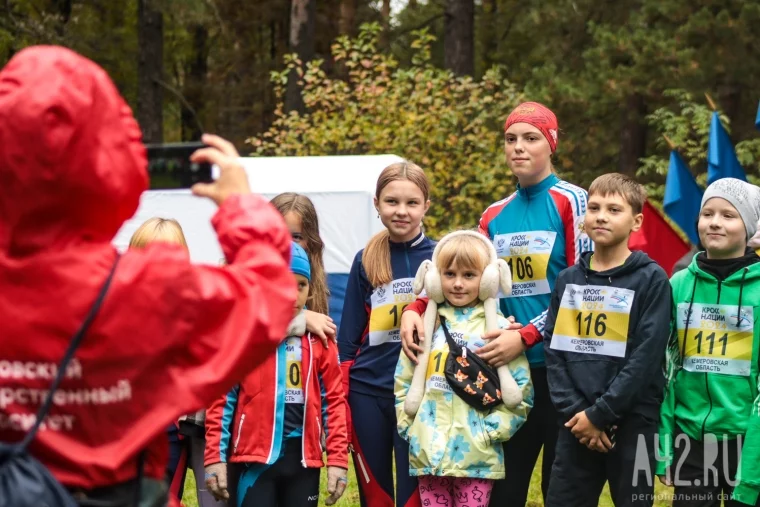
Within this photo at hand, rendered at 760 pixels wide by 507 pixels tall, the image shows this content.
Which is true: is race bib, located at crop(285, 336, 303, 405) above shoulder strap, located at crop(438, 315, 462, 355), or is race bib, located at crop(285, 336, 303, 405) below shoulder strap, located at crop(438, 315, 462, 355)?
below

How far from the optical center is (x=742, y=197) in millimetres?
5195

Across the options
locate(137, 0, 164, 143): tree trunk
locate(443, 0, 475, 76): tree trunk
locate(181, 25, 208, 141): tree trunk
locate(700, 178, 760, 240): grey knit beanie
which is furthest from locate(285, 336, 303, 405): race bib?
locate(181, 25, 208, 141): tree trunk

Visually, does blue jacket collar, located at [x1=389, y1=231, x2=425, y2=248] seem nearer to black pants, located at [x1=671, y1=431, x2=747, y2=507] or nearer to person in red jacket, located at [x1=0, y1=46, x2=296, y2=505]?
black pants, located at [x1=671, y1=431, x2=747, y2=507]

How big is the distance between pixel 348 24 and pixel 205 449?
22.6 m

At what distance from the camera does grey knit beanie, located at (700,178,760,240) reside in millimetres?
5156

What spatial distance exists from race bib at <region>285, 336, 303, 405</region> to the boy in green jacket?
162cm

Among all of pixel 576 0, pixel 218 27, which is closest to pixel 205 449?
pixel 576 0

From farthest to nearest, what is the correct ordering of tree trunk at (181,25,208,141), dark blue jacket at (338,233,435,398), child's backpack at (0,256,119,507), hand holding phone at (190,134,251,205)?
tree trunk at (181,25,208,141) → dark blue jacket at (338,233,435,398) → hand holding phone at (190,134,251,205) → child's backpack at (0,256,119,507)

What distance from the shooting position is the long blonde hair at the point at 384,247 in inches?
219

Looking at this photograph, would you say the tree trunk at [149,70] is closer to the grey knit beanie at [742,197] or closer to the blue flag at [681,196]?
the blue flag at [681,196]

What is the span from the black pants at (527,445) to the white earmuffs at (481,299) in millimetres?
297

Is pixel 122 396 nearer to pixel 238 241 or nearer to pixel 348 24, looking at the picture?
pixel 238 241

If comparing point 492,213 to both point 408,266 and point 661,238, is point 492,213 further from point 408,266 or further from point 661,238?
point 661,238

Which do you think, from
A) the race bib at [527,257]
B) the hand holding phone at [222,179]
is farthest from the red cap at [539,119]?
the hand holding phone at [222,179]
